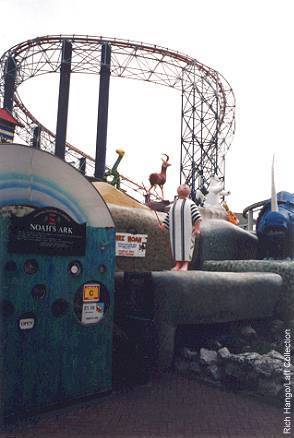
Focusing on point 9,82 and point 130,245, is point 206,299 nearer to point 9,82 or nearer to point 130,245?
point 130,245

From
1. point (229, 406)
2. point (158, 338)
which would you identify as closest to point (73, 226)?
point (158, 338)

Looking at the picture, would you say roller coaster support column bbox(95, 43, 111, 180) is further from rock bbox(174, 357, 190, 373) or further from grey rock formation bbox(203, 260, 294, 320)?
rock bbox(174, 357, 190, 373)

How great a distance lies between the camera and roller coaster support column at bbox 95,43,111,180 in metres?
21.0

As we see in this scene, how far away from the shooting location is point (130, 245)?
6.23 m

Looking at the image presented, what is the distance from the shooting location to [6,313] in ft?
11.1

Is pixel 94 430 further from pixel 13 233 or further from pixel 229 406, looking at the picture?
pixel 13 233

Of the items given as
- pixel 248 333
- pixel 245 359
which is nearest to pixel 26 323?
pixel 245 359

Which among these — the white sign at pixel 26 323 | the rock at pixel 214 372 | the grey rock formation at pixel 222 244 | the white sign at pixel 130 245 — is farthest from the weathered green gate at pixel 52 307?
the grey rock formation at pixel 222 244

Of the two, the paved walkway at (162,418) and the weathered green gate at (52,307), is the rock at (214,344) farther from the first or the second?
the weathered green gate at (52,307)

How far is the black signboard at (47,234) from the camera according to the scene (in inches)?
136

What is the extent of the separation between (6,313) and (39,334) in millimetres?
374

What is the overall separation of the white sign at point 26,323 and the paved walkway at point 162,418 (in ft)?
2.44

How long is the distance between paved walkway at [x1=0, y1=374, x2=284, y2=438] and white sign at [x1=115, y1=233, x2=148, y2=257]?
2.30 metres

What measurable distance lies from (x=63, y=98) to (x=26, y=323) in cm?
1884
